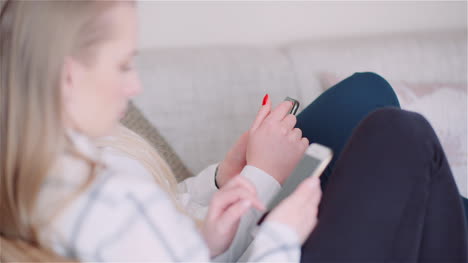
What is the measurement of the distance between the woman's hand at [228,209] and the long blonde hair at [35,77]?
7.8 inches

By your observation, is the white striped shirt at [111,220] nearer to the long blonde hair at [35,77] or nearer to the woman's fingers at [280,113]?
the long blonde hair at [35,77]

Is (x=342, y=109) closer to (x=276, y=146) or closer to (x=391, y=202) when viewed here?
(x=276, y=146)

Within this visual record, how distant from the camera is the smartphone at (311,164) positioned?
0.84 meters

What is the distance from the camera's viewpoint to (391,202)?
82 centimetres

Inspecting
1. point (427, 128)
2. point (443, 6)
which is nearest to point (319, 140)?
point (427, 128)

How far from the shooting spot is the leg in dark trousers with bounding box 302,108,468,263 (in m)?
0.80

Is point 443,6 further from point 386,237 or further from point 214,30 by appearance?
point 386,237

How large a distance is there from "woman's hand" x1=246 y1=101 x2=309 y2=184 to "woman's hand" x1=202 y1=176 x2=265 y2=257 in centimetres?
17

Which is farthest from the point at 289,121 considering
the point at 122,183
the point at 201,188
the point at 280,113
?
the point at 122,183

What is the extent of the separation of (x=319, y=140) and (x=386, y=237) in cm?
33

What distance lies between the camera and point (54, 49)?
0.69 m

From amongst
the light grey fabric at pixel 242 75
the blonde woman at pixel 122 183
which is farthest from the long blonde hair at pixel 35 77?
the light grey fabric at pixel 242 75

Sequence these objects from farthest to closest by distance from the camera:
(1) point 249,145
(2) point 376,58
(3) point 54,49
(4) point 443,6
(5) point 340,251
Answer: (4) point 443,6 → (2) point 376,58 → (1) point 249,145 → (5) point 340,251 → (3) point 54,49


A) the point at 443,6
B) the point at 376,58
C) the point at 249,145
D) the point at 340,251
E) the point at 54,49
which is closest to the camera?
the point at 54,49
